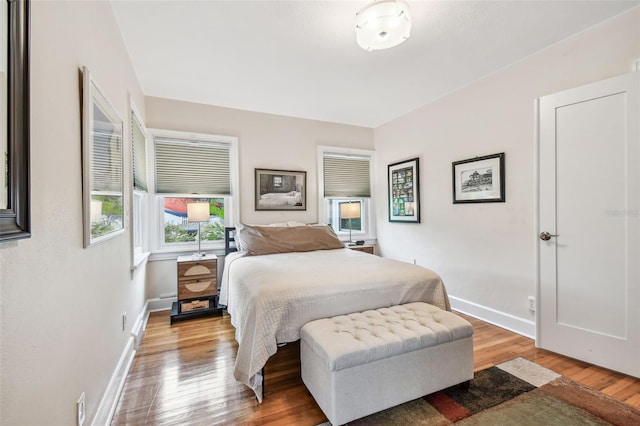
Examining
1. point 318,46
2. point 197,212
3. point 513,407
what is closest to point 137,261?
point 197,212

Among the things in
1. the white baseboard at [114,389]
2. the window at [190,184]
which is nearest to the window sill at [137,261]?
the window at [190,184]

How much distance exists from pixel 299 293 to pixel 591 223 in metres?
2.32

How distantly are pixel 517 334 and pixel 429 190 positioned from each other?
1.83 meters

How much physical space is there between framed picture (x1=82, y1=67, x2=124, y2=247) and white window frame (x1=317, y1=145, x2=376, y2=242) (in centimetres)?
267

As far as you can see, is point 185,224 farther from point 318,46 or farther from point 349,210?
point 318,46

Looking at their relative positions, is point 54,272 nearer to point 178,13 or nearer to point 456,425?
point 178,13

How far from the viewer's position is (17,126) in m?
0.76

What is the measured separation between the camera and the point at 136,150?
8.90ft

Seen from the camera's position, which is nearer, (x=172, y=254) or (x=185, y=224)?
(x=172, y=254)

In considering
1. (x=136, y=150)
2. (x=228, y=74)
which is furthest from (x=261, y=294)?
(x=228, y=74)

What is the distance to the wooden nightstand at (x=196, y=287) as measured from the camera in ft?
10.2

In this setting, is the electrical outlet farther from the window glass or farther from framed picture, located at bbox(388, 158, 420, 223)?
framed picture, located at bbox(388, 158, 420, 223)

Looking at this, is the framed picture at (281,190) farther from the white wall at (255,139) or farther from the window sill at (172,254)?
the window sill at (172,254)

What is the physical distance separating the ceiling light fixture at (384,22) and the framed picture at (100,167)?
5.24 feet
